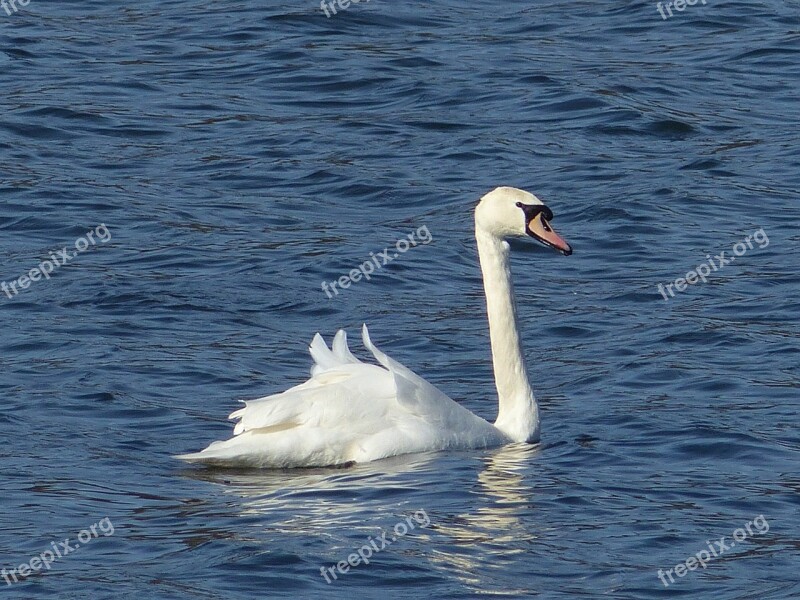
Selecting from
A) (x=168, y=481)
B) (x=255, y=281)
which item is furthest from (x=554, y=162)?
(x=168, y=481)

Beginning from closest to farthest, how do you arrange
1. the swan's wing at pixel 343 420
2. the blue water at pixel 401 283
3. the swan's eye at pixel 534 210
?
the blue water at pixel 401 283
the swan's wing at pixel 343 420
the swan's eye at pixel 534 210

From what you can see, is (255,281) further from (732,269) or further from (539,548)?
(539,548)

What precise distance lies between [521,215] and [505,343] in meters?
0.83

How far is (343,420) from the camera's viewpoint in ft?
29.4

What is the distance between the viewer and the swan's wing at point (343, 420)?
347 inches

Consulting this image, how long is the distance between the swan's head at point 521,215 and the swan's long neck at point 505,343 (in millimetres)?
205

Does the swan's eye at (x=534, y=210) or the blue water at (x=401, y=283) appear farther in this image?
the swan's eye at (x=534, y=210)

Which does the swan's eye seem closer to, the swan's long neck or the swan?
the swan's long neck

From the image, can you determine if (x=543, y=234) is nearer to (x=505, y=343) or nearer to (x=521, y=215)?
(x=521, y=215)

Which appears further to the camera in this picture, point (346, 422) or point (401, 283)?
point (401, 283)

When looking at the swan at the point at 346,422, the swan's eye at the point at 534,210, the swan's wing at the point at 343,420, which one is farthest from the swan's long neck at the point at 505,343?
the swan's wing at the point at 343,420

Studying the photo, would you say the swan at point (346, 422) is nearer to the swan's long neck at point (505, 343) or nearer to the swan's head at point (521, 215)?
the swan's long neck at point (505, 343)

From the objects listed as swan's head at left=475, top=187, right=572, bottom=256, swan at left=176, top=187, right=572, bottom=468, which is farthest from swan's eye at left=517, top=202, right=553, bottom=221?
swan at left=176, top=187, right=572, bottom=468

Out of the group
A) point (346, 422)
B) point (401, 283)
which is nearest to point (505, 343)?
point (346, 422)
